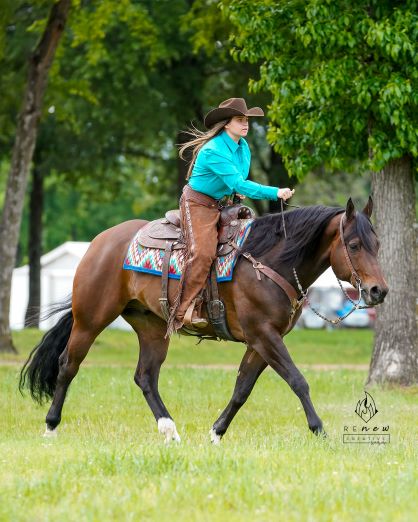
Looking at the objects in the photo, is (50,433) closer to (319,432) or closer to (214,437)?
(214,437)

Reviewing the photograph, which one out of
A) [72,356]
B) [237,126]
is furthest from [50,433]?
[237,126]

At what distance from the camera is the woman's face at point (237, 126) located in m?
9.05

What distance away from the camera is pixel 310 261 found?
8.87m

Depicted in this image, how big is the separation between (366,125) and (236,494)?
29.9 ft

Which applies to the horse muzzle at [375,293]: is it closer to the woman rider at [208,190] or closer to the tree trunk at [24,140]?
the woman rider at [208,190]

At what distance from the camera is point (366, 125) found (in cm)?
1412

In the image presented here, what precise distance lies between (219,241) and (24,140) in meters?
12.9

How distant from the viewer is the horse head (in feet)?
27.0

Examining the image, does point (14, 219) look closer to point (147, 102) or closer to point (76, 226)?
point (147, 102)

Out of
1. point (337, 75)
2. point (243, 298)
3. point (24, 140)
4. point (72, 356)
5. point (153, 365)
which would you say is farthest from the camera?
point (24, 140)

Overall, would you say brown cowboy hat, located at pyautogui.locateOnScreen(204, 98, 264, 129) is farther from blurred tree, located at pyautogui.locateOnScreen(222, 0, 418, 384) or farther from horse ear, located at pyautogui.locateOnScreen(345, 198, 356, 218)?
blurred tree, located at pyautogui.locateOnScreen(222, 0, 418, 384)

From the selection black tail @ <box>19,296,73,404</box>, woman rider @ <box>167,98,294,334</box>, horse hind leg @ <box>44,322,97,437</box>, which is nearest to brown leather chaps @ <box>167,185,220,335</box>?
woman rider @ <box>167,98,294,334</box>

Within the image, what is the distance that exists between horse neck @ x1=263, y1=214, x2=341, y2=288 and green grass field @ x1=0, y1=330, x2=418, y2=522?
1.38 meters

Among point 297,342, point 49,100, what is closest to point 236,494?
point 49,100
